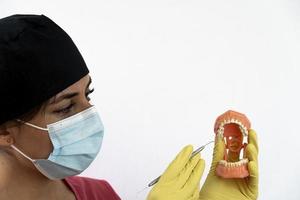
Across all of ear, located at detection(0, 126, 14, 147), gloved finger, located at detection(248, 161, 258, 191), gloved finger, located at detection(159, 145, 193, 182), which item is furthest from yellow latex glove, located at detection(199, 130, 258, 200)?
ear, located at detection(0, 126, 14, 147)

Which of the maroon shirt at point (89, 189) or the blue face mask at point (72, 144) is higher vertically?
the blue face mask at point (72, 144)

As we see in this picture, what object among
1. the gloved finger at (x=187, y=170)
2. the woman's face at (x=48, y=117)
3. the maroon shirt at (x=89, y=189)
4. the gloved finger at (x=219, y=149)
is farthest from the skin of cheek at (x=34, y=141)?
the gloved finger at (x=219, y=149)

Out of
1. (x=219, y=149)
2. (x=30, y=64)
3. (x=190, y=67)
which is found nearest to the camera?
(x=30, y=64)

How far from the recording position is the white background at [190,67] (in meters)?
1.28

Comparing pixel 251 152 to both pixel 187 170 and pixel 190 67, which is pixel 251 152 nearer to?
pixel 187 170

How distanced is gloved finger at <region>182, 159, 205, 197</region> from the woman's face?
1.08ft

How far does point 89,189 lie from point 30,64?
1.60 ft

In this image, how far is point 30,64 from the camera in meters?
0.85

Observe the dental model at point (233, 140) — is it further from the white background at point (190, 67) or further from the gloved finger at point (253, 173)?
the white background at point (190, 67)

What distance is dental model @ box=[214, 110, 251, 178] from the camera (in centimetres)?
99

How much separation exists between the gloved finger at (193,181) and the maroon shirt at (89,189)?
0.33 m

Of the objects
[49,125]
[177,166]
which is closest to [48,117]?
[49,125]

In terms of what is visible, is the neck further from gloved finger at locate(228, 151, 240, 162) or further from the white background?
gloved finger at locate(228, 151, 240, 162)

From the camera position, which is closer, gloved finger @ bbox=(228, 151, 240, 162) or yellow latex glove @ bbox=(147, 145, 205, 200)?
yellow latex glove @ bbox=(147, 145, 205, 200)
